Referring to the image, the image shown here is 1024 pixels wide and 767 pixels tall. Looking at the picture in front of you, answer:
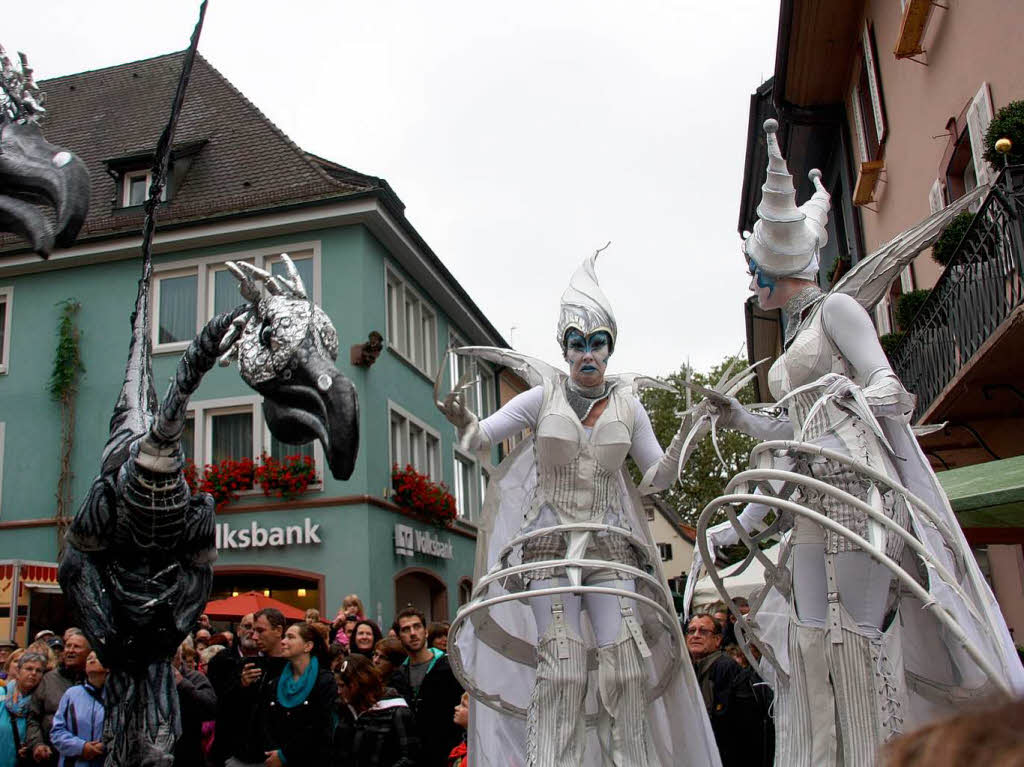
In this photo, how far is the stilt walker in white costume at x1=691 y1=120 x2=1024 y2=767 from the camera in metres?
3.19

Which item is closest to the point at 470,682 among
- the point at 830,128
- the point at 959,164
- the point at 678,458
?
the point at 678,458

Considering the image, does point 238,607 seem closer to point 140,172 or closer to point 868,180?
point 140,172

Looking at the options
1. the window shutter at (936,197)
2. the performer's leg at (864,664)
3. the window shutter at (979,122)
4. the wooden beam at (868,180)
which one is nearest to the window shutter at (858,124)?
the wooden beam at (868,180)

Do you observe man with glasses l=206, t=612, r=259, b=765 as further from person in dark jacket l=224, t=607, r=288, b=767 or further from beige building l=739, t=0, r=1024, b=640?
beige building l=739, t=0, r=1024, b=640

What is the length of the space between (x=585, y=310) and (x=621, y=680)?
159 centimetres

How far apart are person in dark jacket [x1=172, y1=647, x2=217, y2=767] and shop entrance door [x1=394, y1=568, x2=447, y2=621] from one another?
13881 mm

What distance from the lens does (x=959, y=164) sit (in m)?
10.8

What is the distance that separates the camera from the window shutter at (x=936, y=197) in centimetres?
1136

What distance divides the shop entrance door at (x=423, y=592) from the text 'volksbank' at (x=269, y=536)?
7.65 feet

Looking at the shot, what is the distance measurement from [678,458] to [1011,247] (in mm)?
4388

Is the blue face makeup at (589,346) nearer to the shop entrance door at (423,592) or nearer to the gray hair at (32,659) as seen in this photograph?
the gray hair at (32,659)

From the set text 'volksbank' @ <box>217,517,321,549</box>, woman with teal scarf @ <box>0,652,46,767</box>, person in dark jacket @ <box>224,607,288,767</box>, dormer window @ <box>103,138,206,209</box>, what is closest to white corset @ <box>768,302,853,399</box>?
person in dark jacket @ <box>224,607,288,767</box>

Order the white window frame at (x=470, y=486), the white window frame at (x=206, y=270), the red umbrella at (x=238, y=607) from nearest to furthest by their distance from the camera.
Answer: the red umbrella at (x=238, y=607)
the white window frame at (x=206, y=270)
the white window frame at (x=470, y=486)

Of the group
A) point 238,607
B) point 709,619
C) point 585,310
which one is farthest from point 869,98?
point 585,310
